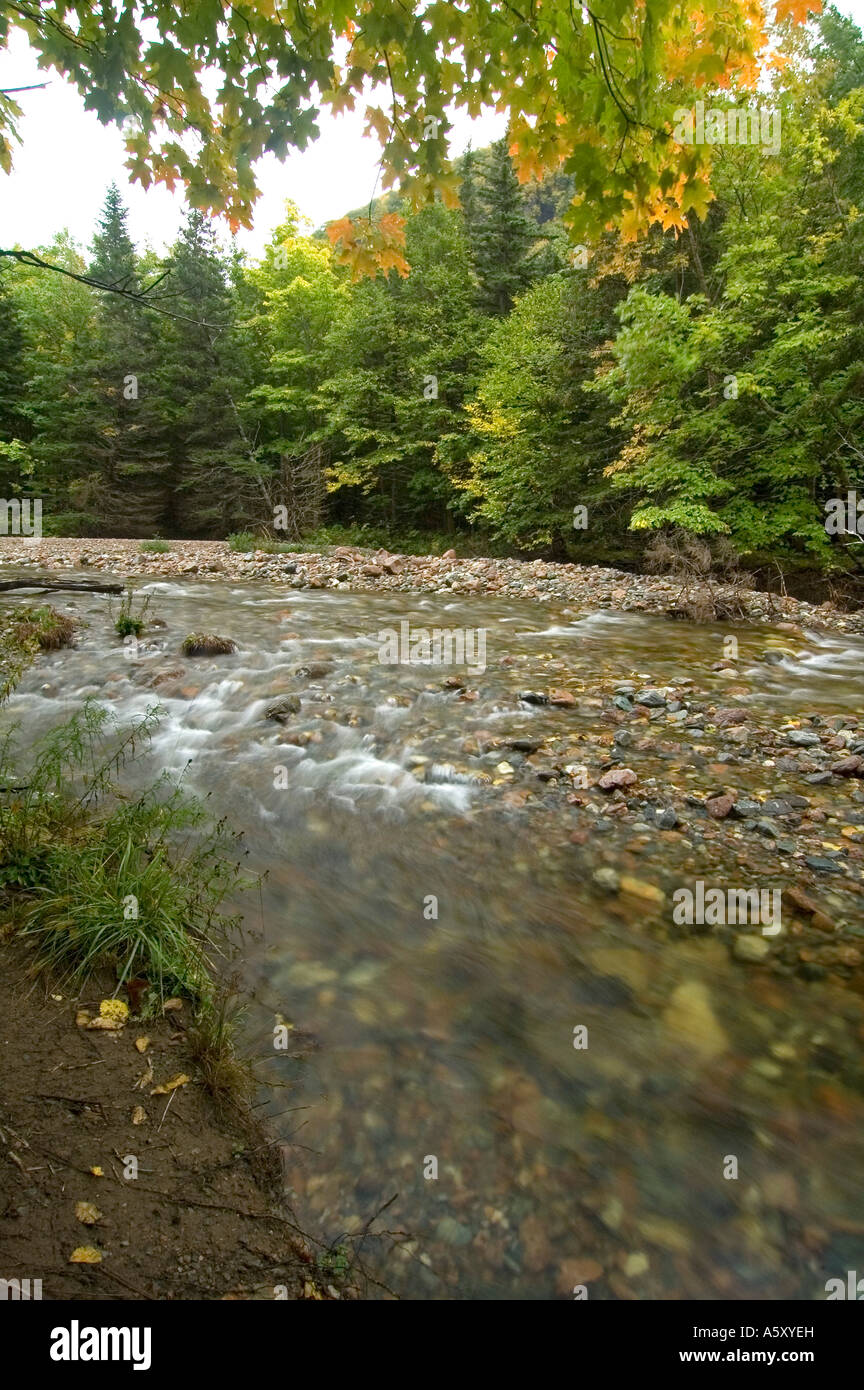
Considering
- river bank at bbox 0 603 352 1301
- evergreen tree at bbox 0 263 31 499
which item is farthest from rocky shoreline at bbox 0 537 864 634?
evergreen tree at bbox 0 263 31 499

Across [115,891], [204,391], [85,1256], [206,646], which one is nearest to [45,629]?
[206,646]

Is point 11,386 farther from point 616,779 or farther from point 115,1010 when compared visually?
point 115,1010

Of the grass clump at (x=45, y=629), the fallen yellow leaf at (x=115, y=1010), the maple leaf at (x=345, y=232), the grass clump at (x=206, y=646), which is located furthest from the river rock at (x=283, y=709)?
the maple leaf at (x=345, y=232)

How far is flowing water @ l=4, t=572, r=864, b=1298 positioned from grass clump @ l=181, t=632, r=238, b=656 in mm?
2534

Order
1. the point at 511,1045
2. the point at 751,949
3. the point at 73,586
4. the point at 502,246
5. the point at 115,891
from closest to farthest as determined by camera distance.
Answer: the point at 511,1045, the point at 115,891, the point at 751,949, the point at 73,586, the point at 502,246

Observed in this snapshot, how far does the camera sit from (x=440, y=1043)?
2.82 m

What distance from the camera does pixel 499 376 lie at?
18281 mm

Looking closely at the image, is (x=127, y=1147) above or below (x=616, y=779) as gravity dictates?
below

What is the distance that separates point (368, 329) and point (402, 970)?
24.1 metres

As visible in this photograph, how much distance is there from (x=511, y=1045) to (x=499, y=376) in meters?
18.6

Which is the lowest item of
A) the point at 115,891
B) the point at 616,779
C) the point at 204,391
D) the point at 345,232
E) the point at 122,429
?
the point at 115,891

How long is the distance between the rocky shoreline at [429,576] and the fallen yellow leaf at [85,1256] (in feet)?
35.1
